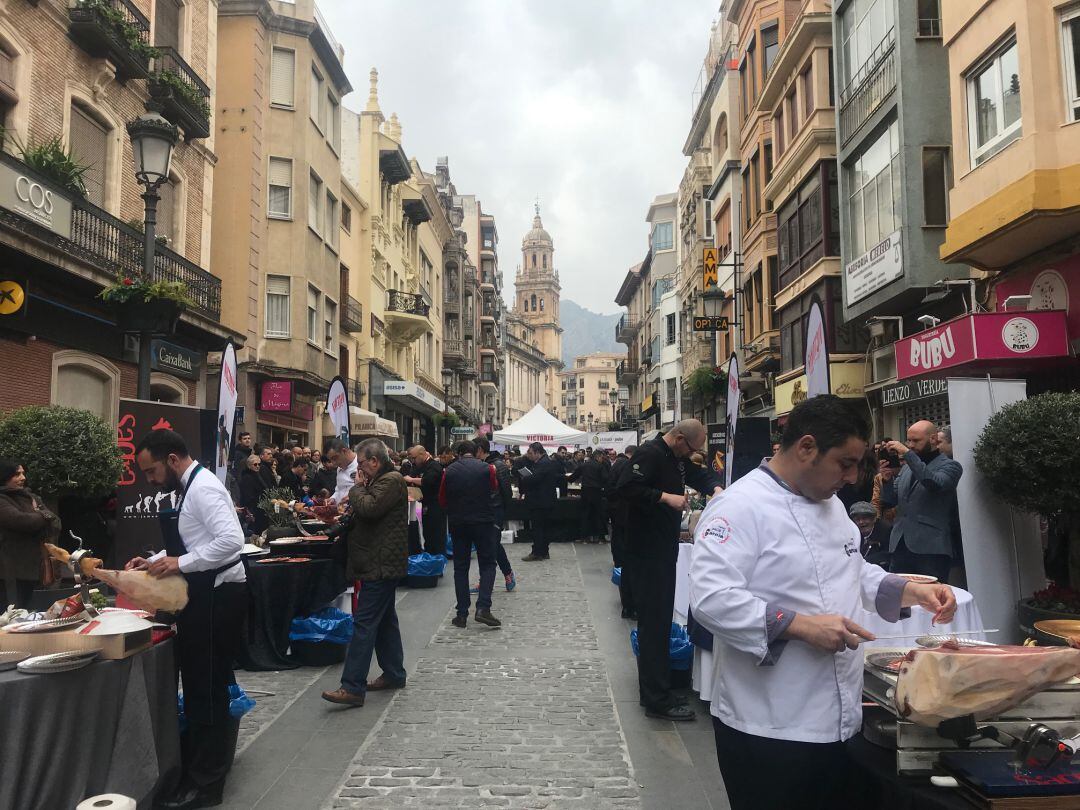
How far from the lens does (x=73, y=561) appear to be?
500 cm

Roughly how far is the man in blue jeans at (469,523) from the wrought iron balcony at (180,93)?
11.2 metres

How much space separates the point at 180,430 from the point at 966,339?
33.1 ft

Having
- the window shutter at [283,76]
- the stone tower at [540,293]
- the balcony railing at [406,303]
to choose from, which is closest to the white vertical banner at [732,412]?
the window shutter at [283,76]

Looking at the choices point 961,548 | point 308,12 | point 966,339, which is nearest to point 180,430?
point 961,548

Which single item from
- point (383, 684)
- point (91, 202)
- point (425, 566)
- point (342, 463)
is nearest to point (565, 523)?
point (425, 566)

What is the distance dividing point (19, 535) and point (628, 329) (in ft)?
227

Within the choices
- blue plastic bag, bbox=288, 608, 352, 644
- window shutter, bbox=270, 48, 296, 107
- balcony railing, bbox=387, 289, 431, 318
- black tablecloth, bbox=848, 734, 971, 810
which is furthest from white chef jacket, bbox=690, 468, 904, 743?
balcony railing, bbox=387, 289, 431, 318

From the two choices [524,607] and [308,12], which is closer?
[524,607]

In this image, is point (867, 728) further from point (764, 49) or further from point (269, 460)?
point (764, 49)

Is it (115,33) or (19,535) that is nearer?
(19,535)

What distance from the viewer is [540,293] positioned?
148125 mm

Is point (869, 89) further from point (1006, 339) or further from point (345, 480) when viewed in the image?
point (345, 480)

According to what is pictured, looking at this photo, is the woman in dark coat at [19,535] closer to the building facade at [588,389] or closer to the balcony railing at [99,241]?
the balcony railing at [99,241]

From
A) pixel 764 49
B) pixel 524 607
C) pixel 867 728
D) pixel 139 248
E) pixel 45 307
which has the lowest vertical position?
pixel 524 607
